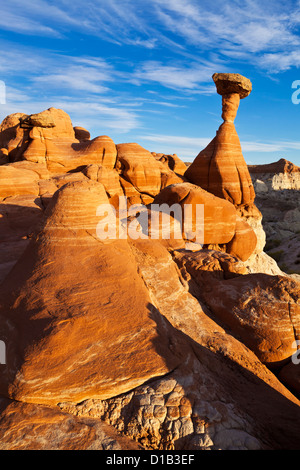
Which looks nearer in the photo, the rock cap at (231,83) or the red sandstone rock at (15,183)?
the red sandstone rock at (15,183)

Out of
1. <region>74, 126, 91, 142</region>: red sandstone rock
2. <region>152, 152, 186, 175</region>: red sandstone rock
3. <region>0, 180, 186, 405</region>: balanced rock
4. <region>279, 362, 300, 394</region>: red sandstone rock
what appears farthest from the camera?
<region>152, 152, 186, 175</region>: red sandstone rock

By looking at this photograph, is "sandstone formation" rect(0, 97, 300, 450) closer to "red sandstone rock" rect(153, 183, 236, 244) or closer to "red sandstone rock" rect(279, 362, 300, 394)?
"red sandstone rock" rect(279, 362, 300, 394)

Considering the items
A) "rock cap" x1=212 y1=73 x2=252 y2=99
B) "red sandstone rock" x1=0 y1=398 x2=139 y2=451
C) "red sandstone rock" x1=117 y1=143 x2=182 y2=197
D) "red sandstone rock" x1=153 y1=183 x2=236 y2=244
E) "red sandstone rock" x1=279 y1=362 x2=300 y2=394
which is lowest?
"red sandstone rock" x1=279 y1=362 x2=300 y2=394

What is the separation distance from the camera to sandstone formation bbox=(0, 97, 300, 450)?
326 centimetres

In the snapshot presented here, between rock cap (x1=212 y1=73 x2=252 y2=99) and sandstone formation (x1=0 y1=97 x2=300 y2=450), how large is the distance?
41.6 feet

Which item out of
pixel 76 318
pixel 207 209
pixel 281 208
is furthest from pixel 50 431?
pixel 281 208

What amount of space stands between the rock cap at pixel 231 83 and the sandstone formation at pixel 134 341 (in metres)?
12.7

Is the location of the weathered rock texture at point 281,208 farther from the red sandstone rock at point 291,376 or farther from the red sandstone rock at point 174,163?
the red sandstone rock at point 291,376

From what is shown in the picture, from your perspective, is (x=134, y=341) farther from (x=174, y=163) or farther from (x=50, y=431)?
(x=174, y=163)

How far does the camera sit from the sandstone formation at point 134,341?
10.7 feet

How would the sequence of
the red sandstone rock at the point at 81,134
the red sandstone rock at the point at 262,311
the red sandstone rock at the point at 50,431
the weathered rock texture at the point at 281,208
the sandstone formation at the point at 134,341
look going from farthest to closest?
the weathered rock texture at the point at 281,208
the red sandstone rock at the point at 81,134
the red sandstone rock at the point at 262,311
the sandstone formation at the point at 134,341
the red sandstone rock at the point at 50,431

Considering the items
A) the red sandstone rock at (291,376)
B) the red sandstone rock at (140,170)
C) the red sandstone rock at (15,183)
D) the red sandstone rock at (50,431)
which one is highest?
the red sandstone rock at (140,170)

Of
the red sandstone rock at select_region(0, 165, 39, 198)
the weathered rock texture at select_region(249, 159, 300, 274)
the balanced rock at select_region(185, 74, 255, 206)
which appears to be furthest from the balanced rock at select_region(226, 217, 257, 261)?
the weathered rock texture at select_region(249, 159, 300, 274)

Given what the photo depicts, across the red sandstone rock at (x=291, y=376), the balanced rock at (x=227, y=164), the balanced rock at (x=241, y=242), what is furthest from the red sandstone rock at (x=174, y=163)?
the red sandstone rock at (x=291, y=376)
